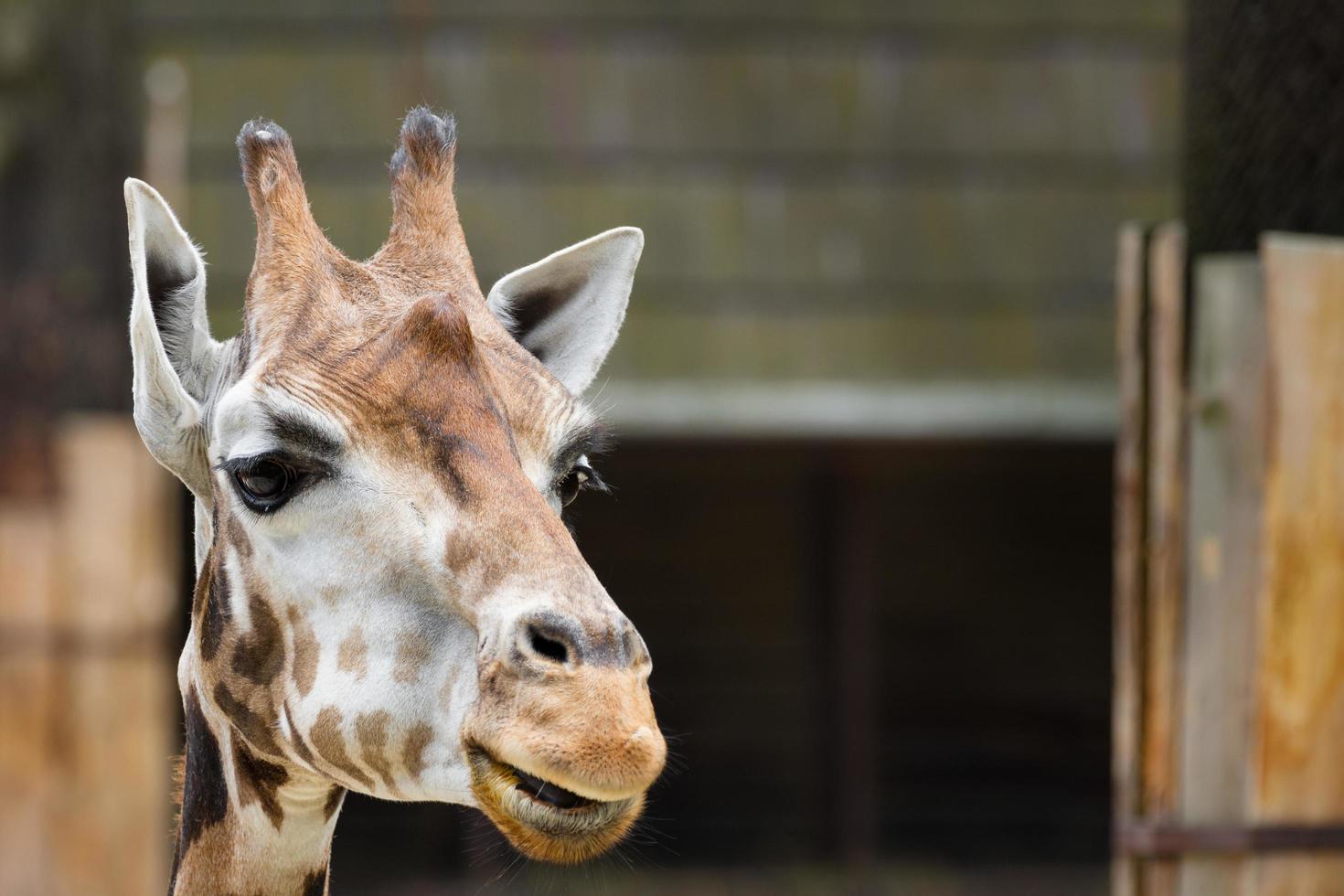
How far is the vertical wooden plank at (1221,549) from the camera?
110 inches

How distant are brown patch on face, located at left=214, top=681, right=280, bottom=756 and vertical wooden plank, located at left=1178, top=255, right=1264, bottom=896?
1812mm

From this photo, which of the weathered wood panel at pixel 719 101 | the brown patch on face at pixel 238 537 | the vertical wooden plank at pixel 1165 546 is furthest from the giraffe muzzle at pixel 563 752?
the weathered wood panel at pixel 719 101

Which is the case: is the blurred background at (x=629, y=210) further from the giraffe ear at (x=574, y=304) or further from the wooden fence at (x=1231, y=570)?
the giraffe ear at (x=574, y=304)

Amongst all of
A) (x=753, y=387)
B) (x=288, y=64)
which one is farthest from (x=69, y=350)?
(x=753, y=387)

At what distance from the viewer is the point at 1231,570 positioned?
9.21 feet

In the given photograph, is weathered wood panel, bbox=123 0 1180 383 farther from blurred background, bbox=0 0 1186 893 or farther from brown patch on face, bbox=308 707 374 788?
brown patch on face, bbox=308 707 374 788

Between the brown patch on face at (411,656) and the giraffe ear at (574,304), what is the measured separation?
19.2 inches

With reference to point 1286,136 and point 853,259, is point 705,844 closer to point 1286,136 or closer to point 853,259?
point 853,259

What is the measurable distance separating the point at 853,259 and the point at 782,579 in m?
2.67

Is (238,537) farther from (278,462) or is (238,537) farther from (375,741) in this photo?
(375,741)

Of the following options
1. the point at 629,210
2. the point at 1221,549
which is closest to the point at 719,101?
the point at 629,210

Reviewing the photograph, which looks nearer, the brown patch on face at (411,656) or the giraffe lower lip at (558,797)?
the giraffe lower lip at (558,797)

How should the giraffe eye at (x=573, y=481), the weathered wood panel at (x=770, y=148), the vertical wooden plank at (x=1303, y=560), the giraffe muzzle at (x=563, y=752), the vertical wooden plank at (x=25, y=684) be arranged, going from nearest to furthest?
the giraffe muzzle at (x=563, y=752) → the giraffe eye at (x=573, y=481) → the vertical wooden plank at (x=1303, y=560) → the vertical wooden plank at (x=25, y=684) → the weathered wood panel at (x=770, y=148)

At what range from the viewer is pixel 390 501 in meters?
1.54
